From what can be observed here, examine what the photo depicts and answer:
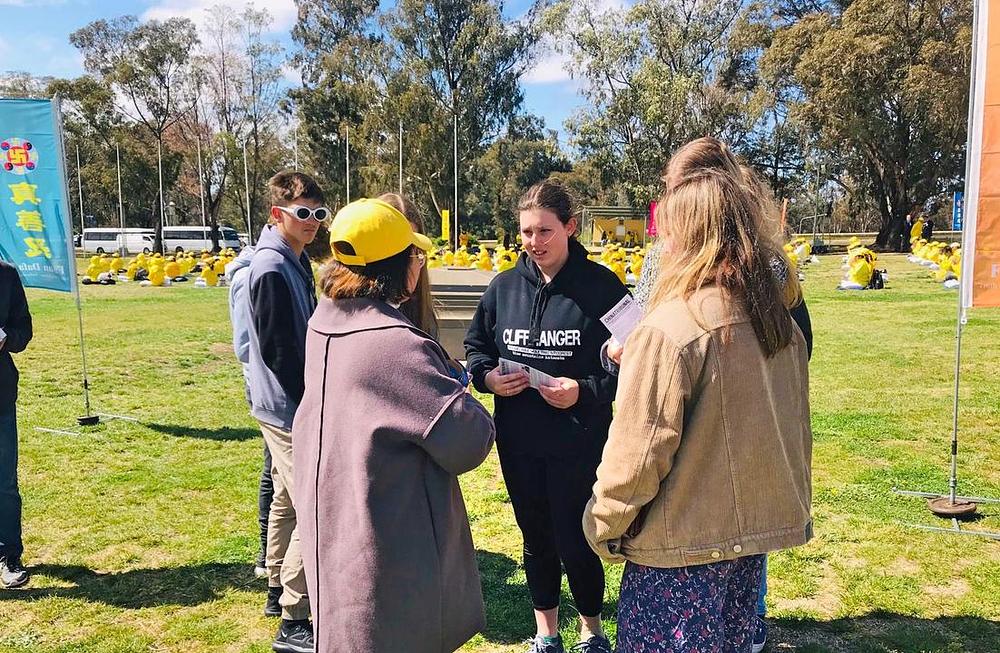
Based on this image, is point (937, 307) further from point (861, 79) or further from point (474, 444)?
point (861, 79)

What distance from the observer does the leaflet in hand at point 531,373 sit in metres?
2.65

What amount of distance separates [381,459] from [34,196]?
508 centimetres

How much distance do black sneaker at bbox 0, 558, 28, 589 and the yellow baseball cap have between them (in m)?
3.03

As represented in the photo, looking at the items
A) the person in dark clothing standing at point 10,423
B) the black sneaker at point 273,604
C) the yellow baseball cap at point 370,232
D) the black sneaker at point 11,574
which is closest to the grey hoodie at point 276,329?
the black sneaker at point 273,604

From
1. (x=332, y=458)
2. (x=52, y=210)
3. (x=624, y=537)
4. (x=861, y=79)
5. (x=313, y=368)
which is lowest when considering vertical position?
(x=624, y=537)

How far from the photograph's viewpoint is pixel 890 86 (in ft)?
95.6

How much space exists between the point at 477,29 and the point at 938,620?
145 feet

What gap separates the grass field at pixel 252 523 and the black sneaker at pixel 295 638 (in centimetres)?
15

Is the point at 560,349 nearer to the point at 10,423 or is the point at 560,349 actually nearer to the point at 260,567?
the point at 260,567

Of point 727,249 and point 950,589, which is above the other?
point 727,249

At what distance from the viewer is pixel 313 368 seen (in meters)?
1.88

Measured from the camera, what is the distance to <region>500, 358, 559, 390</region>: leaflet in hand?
2.65m

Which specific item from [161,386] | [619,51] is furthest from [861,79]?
[161,386]

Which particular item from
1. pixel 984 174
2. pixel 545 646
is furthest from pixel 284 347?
pixel 984 174
